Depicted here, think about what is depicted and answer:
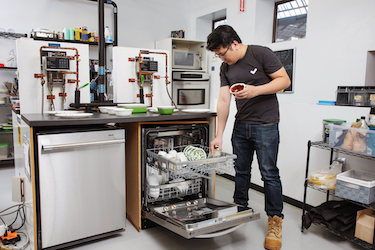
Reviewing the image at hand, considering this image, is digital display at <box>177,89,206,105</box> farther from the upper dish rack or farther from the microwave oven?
the upper dish rack

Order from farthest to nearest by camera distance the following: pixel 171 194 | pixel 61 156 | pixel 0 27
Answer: pixel 0 27, pixel 171 194, pixel 61 156

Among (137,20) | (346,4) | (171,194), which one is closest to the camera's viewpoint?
(171,194)

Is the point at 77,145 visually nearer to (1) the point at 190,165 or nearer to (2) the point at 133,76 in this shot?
(1) the point at 190,165

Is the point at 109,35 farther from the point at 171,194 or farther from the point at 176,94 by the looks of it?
the point at 171,194

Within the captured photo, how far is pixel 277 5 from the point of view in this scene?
4723 millimetres

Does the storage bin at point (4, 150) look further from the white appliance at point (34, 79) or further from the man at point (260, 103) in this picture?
the man at point (260, 103)

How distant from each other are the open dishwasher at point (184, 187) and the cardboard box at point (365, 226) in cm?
72

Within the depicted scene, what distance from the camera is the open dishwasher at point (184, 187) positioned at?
71.6 inches

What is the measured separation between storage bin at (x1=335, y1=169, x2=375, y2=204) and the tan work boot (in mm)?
481

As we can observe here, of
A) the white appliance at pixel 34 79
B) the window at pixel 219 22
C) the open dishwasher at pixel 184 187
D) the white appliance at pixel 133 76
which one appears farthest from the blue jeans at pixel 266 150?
the window at pixel 219 22

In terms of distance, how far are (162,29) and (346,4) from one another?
11.5 feet

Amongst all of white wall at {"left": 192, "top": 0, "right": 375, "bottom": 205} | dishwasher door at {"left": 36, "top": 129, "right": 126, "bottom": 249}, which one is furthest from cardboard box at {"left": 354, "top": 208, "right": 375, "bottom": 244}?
dishwasher door at {"left": 36, "top": 129, "right": 126, "bottom": 249}

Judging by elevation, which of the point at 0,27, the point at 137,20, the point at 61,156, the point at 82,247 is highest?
the point at 137,20

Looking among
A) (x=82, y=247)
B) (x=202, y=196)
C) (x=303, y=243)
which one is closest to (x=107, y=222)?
(x=82, y=247)
